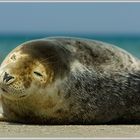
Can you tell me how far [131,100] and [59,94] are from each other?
1.10 metres

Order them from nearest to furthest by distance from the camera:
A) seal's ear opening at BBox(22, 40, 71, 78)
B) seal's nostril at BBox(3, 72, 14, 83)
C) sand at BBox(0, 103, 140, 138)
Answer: sand at BBox(0, 103, 140, 138)
seal's nostril at BBox(3, 72, 14, 83)
seal's ear opening at BBox(22, 40, 71, 78)

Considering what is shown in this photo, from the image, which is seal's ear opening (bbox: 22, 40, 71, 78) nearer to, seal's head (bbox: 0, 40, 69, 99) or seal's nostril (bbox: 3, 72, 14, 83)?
seal's head (bbox: 0, 40, 69, 99)

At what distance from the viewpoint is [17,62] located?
25.5ft

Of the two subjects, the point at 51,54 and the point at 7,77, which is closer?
the point at 7,77

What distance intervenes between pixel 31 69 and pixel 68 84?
545 mm

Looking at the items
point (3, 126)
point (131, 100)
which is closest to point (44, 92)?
point (3, 126)

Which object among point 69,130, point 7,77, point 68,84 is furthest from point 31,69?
point 69,130

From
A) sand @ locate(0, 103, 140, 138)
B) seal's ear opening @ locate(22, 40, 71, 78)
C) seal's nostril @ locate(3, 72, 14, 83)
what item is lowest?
sand @ locate(0, 103, 140, 138)

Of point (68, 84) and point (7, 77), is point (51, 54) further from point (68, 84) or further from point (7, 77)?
point (7, 77)

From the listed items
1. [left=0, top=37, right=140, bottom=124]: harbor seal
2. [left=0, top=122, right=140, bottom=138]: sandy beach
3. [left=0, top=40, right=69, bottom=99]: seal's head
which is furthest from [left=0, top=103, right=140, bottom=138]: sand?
[left=0, top=40, right=69, bottom=99]: seal's head

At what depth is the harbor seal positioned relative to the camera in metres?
7.73

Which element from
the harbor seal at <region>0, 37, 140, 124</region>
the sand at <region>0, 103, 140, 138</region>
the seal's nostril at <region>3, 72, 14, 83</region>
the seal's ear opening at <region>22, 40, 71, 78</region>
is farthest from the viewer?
the seal's ear opening at <region>22, 40, 71, 78</region>

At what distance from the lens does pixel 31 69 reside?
7730mm

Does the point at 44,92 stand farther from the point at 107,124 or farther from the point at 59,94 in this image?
the point at 107,124
